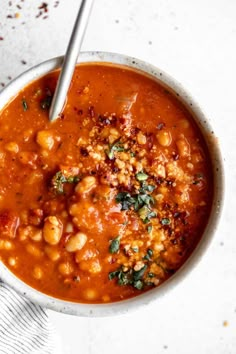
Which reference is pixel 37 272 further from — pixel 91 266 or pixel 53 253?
pixel 91 266

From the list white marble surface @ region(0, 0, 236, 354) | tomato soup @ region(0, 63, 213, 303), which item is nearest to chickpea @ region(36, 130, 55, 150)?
tomato soup @ region(0, 63, 213, 303)

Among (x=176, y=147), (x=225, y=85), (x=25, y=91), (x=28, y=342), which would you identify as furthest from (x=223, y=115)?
(x=28, y=342)

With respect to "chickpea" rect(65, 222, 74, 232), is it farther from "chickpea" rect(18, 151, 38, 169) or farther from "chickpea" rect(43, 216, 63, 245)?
"chickpea" rect(18, 151, 38, 169)

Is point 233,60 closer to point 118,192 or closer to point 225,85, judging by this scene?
point 225,85

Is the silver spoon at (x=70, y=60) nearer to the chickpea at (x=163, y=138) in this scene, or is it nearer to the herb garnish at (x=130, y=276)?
the chickpea at (x=163, y=138)

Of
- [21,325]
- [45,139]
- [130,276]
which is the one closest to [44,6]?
[45,139]

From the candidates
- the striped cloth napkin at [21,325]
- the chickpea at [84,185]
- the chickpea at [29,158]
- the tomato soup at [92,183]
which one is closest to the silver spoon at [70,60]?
the tomato soup at [92,183]
